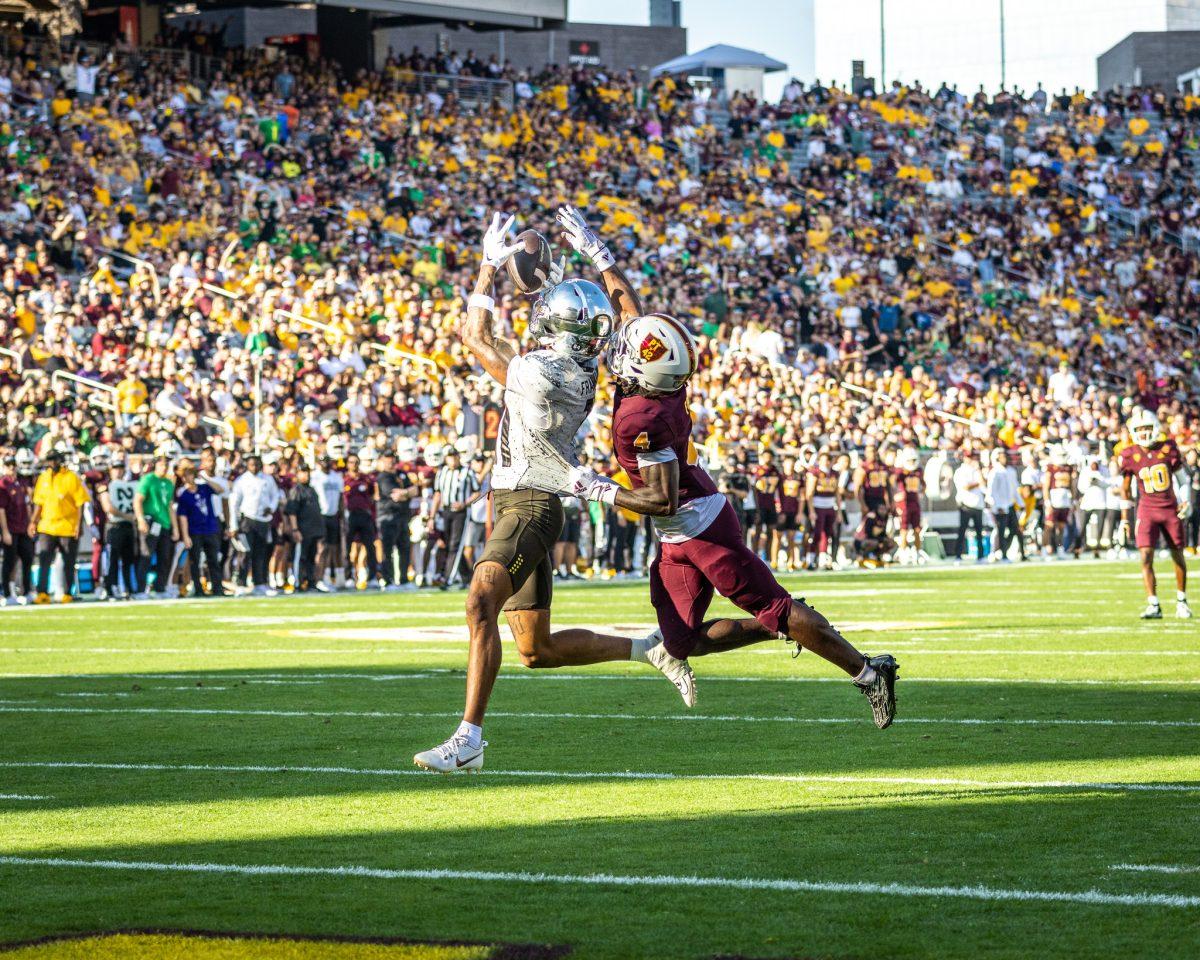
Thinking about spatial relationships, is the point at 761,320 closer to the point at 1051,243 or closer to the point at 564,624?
the point at 1051,243

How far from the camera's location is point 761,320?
36.0m

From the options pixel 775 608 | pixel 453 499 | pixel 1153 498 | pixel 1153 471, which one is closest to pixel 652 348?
pixel 775 608

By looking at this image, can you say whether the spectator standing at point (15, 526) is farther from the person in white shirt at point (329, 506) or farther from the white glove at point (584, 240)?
the white glove at point (584, 240)

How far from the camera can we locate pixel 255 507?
886 inches

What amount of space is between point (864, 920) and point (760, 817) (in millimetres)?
1736

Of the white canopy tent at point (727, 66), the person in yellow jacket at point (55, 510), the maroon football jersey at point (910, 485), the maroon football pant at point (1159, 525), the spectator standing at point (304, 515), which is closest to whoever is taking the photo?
the maroon football pant at point (1159, 525)

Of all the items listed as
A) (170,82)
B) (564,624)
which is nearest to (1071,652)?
(564,624)

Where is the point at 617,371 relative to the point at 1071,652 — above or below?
above

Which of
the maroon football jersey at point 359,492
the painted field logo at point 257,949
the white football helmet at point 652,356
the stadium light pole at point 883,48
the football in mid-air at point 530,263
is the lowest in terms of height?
the painted field logo at point 257,949

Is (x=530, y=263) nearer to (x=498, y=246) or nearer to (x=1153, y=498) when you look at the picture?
(x=498, y=246)

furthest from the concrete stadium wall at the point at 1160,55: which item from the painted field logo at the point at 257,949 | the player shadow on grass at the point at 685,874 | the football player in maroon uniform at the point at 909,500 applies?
the painted field logo at the point at 257,949

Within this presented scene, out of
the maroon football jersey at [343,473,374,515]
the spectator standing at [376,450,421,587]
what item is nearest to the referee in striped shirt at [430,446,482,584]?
the spectator standing at [376,450,421,587]

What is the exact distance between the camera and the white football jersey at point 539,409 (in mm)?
7992

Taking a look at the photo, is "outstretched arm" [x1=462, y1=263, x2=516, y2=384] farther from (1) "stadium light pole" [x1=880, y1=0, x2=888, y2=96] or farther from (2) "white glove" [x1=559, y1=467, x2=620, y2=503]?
(1) "stadium light pole" [x1=880, y1=0, x2=888, y2=96]
